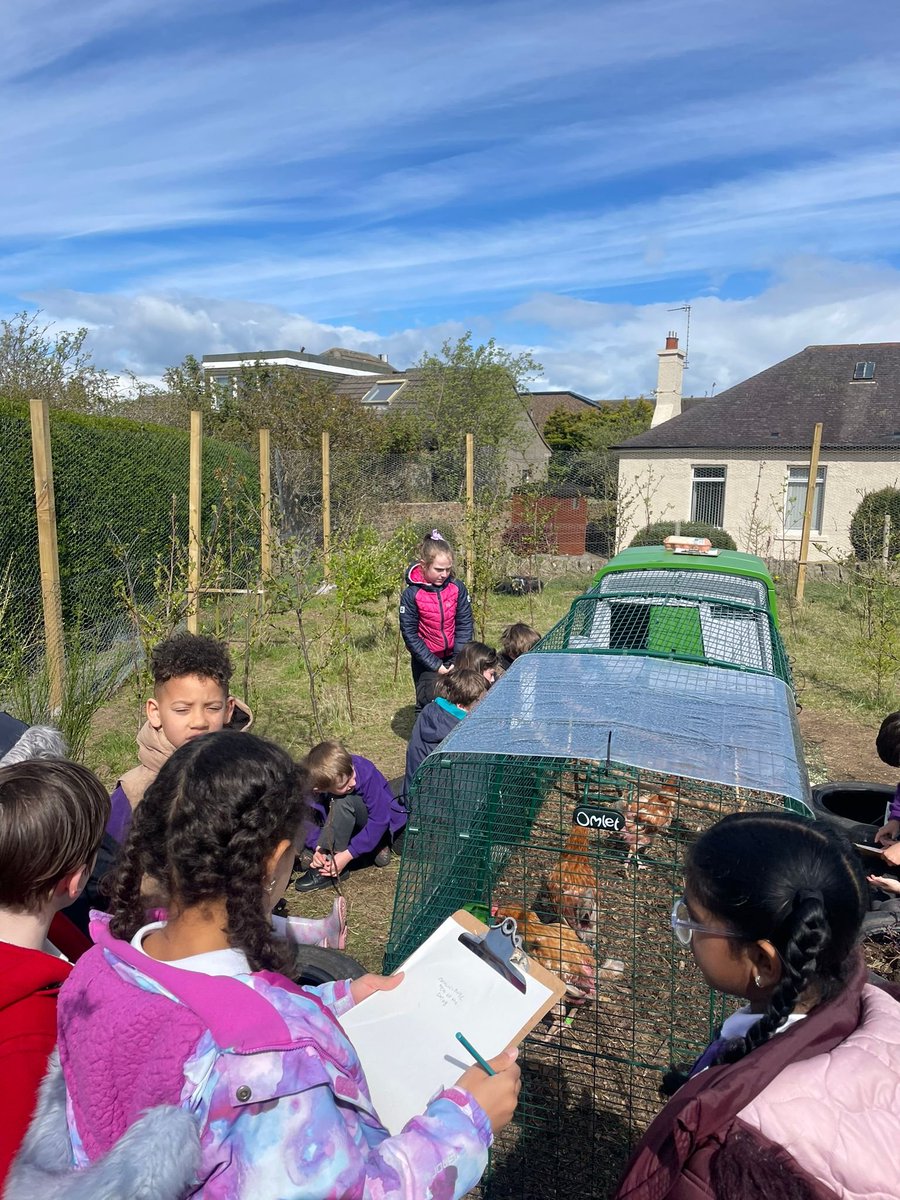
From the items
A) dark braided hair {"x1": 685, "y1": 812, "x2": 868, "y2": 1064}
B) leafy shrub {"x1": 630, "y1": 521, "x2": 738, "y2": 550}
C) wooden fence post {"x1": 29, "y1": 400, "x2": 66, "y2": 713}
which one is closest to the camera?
dark braided hair {"x1": 685, "y1": 812, "x2": 868, "y2": 1064}

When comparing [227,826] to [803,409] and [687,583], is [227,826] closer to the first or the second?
[687,583]

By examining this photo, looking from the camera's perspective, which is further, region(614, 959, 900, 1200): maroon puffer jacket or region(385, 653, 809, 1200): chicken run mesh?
region(385, 653, 809, 1200): chicken run mesh

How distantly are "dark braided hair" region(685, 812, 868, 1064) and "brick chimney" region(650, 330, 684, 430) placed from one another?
27589 millimetres

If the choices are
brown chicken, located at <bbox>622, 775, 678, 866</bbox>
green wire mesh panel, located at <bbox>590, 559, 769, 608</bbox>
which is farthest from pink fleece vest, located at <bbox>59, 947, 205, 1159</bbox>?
green wire mesh panel, located at <bbox>590, 559, 769, 608</bbox>

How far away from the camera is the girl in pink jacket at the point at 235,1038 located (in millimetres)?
1186

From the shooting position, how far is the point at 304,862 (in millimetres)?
4625

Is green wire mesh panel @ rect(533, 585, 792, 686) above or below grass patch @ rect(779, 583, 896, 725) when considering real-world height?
above

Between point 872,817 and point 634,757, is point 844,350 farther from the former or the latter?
point 634,757

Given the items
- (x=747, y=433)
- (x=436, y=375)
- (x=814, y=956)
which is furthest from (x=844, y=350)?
(x=814, y=956)

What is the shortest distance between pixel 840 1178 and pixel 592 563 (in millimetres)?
17014

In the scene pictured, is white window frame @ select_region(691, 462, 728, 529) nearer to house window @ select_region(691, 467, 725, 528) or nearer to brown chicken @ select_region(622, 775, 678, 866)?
house window @ select_region(691, 467, 725, 528)

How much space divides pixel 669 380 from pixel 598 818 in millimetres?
27487

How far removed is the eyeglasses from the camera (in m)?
1.54

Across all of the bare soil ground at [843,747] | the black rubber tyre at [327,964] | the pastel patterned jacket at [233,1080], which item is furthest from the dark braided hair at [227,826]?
the bare soil ground at [843,747]
